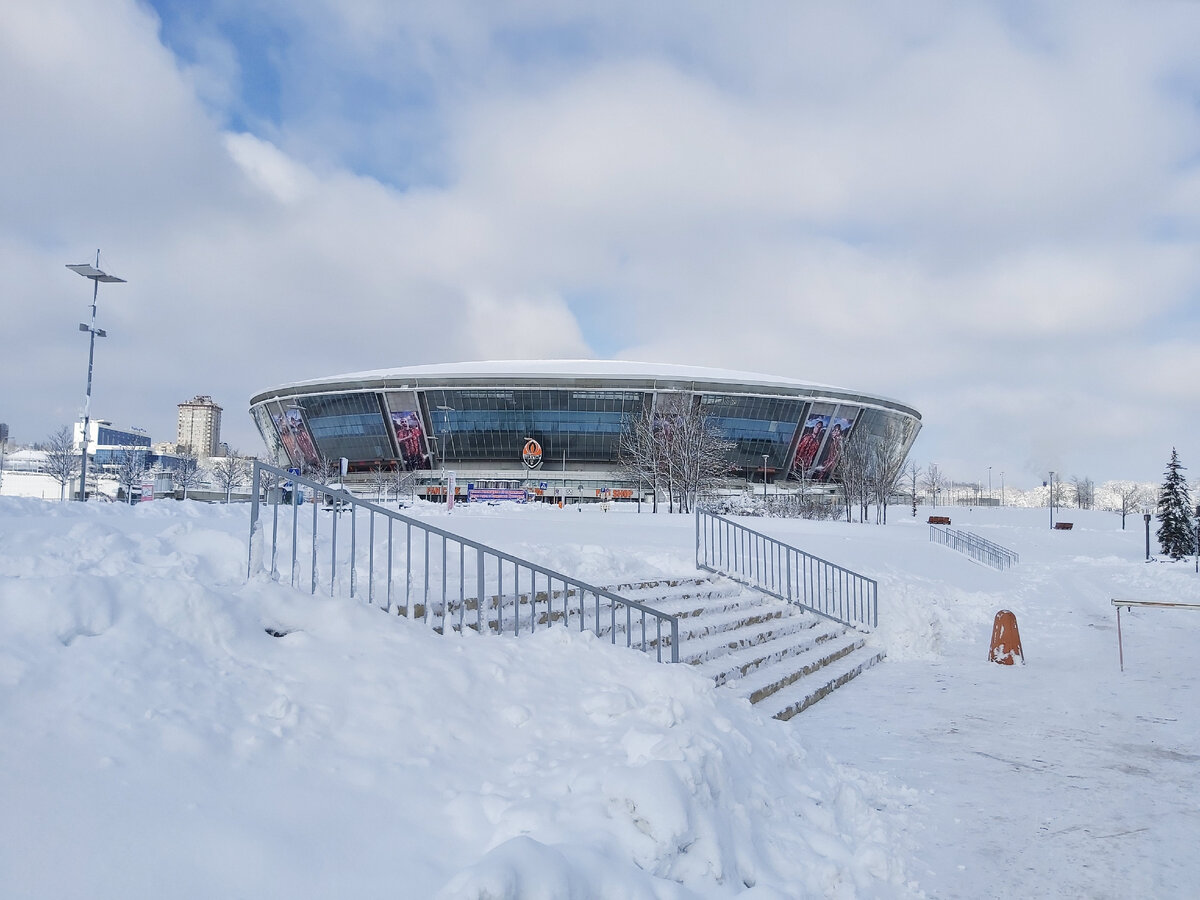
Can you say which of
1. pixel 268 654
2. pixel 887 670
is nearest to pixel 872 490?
pixel 887 670

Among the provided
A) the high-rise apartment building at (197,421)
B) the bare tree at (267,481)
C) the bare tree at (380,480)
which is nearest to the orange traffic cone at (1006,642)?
the bare tree at (267,481)

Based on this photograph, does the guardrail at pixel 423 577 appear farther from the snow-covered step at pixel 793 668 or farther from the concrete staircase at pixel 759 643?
the snow-covered step at pixel 793 668

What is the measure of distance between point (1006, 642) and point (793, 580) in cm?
397

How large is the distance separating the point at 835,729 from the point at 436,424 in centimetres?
7052

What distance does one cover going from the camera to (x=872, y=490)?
200 ft

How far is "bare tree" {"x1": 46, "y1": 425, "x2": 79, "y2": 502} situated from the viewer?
51.6 metres

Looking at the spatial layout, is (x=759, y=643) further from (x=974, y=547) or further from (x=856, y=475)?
(x=856, y=475)

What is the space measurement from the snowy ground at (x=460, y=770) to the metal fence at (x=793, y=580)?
468cm

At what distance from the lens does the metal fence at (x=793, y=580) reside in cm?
1218

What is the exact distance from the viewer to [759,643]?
31.9ft

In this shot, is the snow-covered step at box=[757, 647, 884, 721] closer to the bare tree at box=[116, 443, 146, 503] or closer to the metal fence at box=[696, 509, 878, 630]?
the metal fence at box=[696, 509, 878, 630]

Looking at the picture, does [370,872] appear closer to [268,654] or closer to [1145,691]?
[268,654]

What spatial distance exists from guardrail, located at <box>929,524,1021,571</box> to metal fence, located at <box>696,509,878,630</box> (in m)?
17.1

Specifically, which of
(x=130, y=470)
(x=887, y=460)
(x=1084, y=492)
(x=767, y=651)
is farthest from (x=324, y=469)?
(x=1084, y=492)
